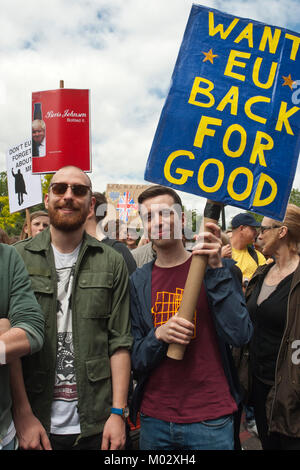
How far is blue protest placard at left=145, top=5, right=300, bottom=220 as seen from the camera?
2.14 m

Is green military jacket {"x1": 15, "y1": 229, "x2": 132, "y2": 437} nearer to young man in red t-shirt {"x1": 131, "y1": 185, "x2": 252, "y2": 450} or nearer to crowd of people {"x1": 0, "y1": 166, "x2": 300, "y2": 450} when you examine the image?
crowd of people {"x1": 0, "y1": 166, "x2": 300, "y2": 450}

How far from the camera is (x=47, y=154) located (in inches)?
180

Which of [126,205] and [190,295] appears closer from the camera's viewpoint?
[190,295]

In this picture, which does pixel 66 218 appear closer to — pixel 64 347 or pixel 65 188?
pixel 65 188

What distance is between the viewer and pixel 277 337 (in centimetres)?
270

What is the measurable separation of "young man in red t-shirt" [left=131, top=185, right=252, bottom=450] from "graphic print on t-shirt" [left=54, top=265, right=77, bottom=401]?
33 centimetres

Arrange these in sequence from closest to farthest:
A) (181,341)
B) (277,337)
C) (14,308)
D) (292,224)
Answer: (14,308) → (181,341) → (277,337) → (292,224)

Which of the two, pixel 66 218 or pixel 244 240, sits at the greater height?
pixel 66 218

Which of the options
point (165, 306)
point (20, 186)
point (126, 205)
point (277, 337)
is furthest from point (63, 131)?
point (126, 205)

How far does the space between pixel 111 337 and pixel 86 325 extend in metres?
0.16

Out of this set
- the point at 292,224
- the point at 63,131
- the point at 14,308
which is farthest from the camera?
the point at 63,131

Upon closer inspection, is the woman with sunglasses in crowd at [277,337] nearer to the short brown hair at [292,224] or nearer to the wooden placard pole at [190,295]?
the short brown hair at [292,224]

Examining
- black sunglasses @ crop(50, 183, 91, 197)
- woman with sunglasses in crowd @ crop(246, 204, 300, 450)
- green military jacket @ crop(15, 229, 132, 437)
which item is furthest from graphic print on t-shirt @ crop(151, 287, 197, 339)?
woman with sunglasses in crowd @ crop(246, 204, 300, 450)
